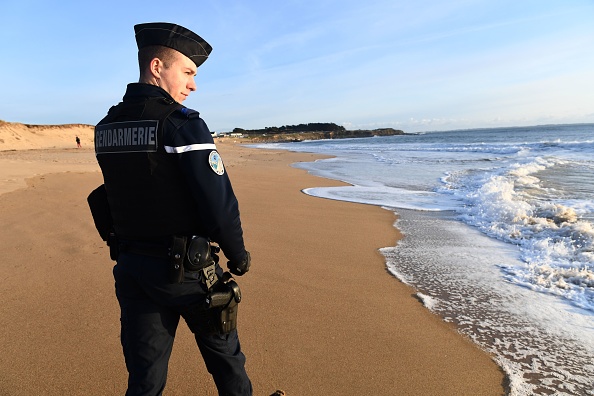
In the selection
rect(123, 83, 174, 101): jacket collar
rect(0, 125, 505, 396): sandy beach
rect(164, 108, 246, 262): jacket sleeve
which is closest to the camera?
rect(164, 108, 246, 262): jacket sleeve

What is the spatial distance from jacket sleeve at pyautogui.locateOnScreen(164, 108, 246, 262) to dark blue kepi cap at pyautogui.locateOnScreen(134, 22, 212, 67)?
1.14ft

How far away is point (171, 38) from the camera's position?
1714mm

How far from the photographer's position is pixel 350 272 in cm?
434

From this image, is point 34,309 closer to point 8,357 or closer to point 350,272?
point 8,357

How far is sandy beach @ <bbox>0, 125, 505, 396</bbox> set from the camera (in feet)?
8.11

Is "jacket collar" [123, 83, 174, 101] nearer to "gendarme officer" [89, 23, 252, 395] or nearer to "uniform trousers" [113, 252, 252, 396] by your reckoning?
"gendarme officer" [89, 23, 252, 395]

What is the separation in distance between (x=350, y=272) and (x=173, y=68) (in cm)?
315

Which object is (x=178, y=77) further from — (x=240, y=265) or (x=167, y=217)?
(x=240, y=265)

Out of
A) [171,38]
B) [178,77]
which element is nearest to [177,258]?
[178,77]

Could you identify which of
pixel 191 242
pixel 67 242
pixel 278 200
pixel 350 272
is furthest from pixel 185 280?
pixel 278 200

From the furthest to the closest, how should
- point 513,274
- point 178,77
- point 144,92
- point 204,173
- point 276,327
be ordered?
point 513,274
point 276,327
point 178,77
point 144,92
point 204,173

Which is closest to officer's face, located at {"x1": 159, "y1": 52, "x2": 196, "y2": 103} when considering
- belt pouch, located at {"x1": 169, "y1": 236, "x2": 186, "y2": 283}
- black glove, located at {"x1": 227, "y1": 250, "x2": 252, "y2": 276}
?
belt pouch, located at {"x1": 169, "y1": 236, "x2": 186, "y2": 283}

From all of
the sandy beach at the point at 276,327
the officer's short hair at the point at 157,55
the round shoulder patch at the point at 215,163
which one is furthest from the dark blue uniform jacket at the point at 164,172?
the sandy beach at the point at 276,327

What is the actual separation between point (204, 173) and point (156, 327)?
2.37 ft
